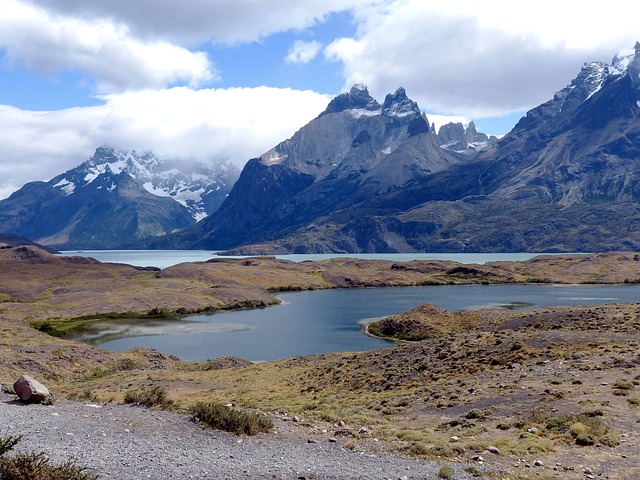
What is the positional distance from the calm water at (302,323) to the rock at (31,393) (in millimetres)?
54205

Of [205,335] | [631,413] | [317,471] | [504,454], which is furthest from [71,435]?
[205,335]

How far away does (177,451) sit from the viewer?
20.0 metres

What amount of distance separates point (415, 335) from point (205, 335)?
38805mm

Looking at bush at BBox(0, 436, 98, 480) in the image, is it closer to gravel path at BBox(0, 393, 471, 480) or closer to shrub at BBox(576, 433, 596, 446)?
gravel path at BBox(0, 393, 471, 480)

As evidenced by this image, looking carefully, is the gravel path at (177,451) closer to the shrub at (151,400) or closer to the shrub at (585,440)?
the shrub at (151,400)

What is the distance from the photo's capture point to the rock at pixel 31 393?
26906 millimetres

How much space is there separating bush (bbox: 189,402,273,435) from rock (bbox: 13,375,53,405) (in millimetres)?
8047

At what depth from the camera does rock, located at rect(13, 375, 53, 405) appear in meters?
26.9

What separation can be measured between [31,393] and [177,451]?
1106cm

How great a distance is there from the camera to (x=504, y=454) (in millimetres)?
21672

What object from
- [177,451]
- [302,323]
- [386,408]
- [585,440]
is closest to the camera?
[177,451]

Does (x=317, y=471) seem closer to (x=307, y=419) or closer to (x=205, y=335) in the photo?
(x=307, y=419)

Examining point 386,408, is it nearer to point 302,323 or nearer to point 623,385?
point 623,385

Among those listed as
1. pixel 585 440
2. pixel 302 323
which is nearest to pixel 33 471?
pixel 585 440
